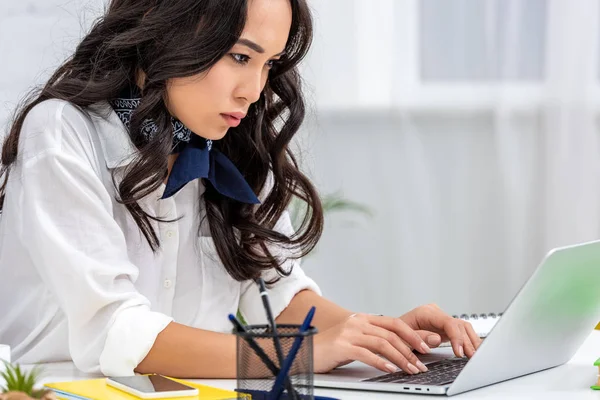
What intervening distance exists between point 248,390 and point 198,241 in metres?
0.80

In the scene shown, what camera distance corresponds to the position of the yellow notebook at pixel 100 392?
0.98 m

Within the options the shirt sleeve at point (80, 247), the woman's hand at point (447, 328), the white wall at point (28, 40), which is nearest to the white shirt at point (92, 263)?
the shirt sleeve at point (80, 247)

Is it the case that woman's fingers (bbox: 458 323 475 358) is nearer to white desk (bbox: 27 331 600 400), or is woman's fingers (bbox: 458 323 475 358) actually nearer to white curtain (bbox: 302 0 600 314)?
white desk (bbox: 27 331 600 400)

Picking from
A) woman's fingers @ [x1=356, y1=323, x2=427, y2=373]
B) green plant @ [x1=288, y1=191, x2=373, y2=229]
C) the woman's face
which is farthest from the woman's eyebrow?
green plant @ [x1=288, y1=191, x2=373, y2=229]

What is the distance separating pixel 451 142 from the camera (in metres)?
3.11

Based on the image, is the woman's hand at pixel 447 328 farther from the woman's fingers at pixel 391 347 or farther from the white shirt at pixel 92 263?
the white shirt at pixel 92 263

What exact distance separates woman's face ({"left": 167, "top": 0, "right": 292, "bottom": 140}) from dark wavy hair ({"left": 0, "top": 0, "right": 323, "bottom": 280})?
0.07 ft

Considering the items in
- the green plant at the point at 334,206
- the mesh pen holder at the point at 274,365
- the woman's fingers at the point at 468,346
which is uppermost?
the mesh pen holder at the point at 274,365

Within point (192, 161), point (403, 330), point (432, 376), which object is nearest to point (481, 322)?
point (403, 330)

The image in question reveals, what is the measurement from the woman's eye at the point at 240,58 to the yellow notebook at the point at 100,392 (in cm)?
60

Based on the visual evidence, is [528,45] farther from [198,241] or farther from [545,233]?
[198,241]

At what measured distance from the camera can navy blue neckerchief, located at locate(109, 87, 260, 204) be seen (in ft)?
4.95

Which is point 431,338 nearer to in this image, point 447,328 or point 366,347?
point 447,328

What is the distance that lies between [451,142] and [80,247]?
2004mm
